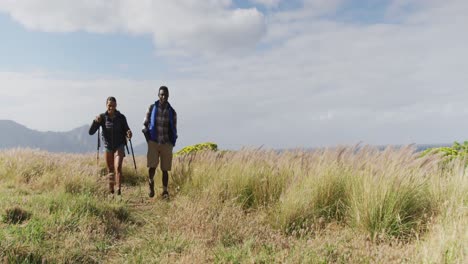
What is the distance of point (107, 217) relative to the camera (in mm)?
5395

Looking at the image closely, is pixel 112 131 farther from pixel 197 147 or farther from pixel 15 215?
pixel 197 147

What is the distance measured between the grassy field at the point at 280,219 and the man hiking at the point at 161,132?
120 centimetres

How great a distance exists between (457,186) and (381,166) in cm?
102

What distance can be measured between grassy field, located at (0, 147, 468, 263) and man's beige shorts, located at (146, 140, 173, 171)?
1.19 m

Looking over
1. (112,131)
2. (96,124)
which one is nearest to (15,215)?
(112,131)

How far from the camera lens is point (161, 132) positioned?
8273 millimetres

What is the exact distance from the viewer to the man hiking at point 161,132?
8203 millimetres

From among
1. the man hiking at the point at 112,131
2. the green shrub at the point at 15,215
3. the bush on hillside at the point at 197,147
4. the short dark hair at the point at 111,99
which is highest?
the short dark hair at the point at 111,99

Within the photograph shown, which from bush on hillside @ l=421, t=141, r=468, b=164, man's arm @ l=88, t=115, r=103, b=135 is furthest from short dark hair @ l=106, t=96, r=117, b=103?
bush on hillside @ l=421, t=141, r=468, b=164

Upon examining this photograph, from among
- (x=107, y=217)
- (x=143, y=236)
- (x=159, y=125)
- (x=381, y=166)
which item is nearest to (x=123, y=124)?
(x=159, y=125)

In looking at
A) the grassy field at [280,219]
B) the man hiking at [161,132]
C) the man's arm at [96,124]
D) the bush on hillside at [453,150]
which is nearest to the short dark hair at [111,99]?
the man's arm at [96,124]

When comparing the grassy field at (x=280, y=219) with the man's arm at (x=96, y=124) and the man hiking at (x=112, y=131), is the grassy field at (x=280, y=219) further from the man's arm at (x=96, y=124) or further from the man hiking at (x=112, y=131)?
the man's arm at (x=96, y=124)

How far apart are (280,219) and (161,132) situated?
4.11 m

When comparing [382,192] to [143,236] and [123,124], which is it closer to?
[143,236]
